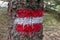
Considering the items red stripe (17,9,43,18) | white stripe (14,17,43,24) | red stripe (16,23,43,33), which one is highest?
red stripe (17,9,43,18)

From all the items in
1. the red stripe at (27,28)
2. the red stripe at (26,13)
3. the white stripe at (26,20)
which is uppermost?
the red stripe at (26,13)

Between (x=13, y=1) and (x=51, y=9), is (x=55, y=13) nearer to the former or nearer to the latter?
(x=51, y=9)

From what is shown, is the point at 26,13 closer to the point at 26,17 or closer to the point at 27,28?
the point at 26,17

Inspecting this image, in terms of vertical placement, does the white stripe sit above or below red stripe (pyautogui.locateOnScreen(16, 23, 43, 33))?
above

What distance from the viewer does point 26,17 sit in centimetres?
171

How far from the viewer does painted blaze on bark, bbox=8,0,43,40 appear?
5.57 ft

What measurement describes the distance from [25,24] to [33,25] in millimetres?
74

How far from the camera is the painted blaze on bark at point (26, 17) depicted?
1.70 m

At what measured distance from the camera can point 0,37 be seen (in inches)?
194

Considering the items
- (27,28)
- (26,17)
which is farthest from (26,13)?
(27,28)

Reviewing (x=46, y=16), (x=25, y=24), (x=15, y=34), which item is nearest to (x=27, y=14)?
(x=25, y=24)

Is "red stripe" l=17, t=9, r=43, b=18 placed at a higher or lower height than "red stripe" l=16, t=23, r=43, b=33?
higher

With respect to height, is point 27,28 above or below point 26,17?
below

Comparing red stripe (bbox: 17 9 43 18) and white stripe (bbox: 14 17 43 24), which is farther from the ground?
red stripe (bbox: 17 9 43 18)
